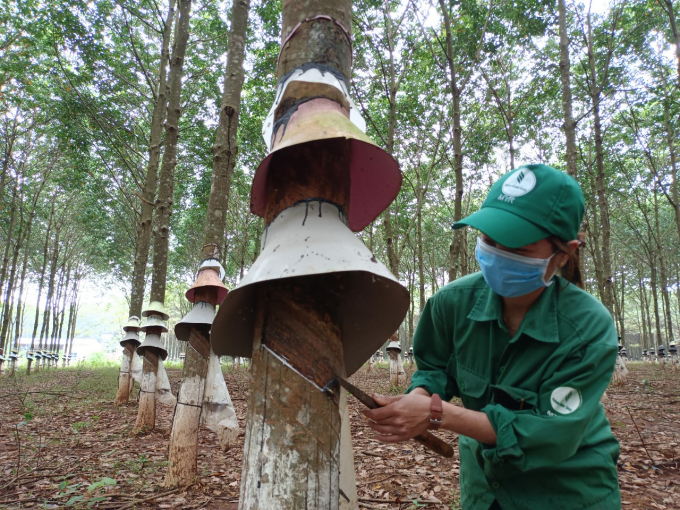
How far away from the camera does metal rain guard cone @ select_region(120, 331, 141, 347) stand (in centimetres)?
868

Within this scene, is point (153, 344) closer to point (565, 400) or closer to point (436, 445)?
point (436, 445)

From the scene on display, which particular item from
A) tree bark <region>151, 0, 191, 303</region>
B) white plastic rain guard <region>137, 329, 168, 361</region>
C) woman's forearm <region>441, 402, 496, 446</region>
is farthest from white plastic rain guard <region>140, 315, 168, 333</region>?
woman's forearm <region>441, 402, 496, 446</region>

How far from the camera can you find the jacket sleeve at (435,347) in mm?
1643

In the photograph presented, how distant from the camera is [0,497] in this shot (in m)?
3.38

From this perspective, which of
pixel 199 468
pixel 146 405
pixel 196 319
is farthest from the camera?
pixel 146 405

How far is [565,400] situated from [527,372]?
163 millimetres

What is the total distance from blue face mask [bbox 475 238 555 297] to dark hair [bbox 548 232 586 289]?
1.7 inches

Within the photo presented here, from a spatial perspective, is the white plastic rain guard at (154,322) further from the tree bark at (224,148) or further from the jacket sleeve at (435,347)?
the jacket sleeve at (435,347)

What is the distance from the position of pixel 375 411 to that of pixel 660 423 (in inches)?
268

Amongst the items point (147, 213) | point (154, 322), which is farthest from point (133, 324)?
point (154, 322)

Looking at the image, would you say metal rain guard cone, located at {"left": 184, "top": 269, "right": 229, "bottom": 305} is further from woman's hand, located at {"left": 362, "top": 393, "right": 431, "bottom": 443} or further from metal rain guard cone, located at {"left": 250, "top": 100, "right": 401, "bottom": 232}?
woman's hand, located at {"left": 362, "top": 393, "right": 431, "bottom": 443}

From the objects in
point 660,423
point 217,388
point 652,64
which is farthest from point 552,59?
point 217,388

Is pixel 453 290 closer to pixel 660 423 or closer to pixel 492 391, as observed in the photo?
pixel 492 391

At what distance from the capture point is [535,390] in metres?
1.34
